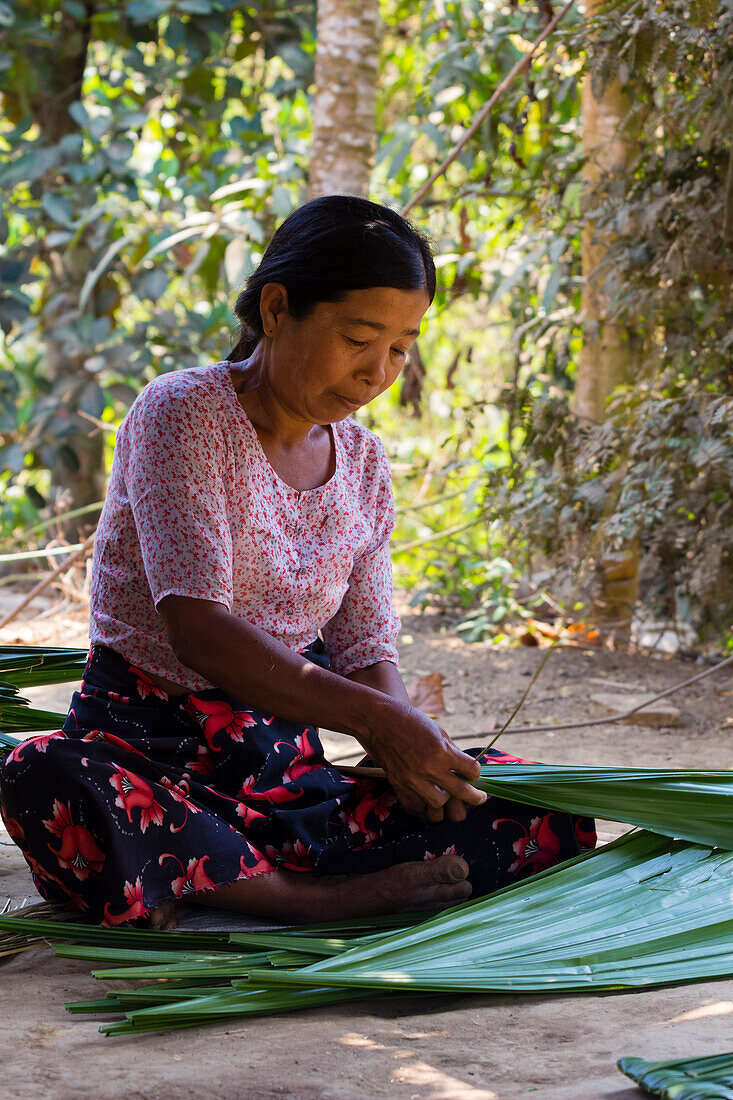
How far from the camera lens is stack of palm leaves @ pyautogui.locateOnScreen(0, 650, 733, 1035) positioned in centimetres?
123

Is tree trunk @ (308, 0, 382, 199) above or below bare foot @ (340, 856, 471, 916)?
above

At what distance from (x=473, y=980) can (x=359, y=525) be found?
815mm

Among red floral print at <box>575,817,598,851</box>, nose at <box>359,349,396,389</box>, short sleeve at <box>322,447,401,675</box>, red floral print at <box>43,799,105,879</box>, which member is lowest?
red floral print at <box>575,817,598,851</box>

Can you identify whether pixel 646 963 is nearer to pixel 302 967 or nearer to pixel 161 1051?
pixel 302 967

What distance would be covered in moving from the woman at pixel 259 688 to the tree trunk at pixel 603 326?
175 centimetres

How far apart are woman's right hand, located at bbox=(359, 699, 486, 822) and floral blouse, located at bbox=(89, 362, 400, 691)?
11.1 inches

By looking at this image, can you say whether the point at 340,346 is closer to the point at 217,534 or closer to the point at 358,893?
the point at 217,534

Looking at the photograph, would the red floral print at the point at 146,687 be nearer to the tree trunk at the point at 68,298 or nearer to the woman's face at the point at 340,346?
the woman's face at the point at 340,346

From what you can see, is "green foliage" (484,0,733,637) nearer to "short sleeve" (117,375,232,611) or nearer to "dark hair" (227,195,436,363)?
"dark hair" (227,195,436,363)

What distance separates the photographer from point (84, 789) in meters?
1.44

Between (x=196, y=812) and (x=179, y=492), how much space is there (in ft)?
1.49

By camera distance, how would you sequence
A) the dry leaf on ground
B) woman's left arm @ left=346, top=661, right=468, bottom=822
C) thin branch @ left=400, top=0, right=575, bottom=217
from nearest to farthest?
woman's left arm @ left=346, top=661, right=468, bottom=822 < thin branch @ left=400, top=0, right=575, bottom=217 < the dry leaf on ground

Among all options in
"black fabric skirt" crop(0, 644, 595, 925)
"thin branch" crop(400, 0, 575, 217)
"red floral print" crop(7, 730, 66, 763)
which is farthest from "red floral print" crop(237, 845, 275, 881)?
"thin branch" crop(400, 0, 575, 217)

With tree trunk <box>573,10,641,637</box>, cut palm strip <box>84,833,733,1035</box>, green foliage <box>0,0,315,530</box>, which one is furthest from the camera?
green foliage <box>0,0,315,530</box>
